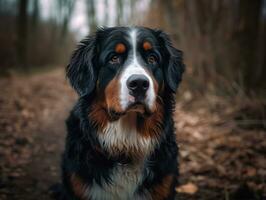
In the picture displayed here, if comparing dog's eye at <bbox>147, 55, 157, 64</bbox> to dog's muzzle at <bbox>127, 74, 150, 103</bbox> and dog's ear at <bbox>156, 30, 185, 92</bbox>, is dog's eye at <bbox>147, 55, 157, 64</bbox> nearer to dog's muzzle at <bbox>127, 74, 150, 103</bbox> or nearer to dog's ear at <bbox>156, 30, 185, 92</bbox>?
dog's ear at <bbox>156, 30, 185, 92</bbox>

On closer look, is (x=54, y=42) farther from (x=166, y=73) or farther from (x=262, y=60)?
(x=166, y=73)

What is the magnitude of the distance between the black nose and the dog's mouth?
11 cm

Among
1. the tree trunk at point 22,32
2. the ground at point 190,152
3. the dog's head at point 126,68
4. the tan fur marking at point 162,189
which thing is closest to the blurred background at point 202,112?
the ground at point 190,152

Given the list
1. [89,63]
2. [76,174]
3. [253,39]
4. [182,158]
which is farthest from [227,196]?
[253,39]

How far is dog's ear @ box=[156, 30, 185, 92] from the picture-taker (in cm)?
419

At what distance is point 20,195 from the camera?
4.71 metres

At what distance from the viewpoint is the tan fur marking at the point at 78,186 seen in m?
3.69

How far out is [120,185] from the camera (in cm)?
382

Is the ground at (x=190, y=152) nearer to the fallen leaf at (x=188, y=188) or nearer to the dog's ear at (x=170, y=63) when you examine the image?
the fallen leaf at (x=188, y=188)

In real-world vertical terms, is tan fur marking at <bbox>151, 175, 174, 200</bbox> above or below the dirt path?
above

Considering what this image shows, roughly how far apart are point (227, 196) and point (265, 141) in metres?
1.79

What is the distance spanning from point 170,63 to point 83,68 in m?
0.99

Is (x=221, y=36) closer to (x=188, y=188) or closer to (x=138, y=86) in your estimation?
(x=188, y=188)

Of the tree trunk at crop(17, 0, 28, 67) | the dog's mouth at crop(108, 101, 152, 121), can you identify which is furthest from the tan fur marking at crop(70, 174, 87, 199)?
the tree trunk at crop(17, 0, 28, 67)
